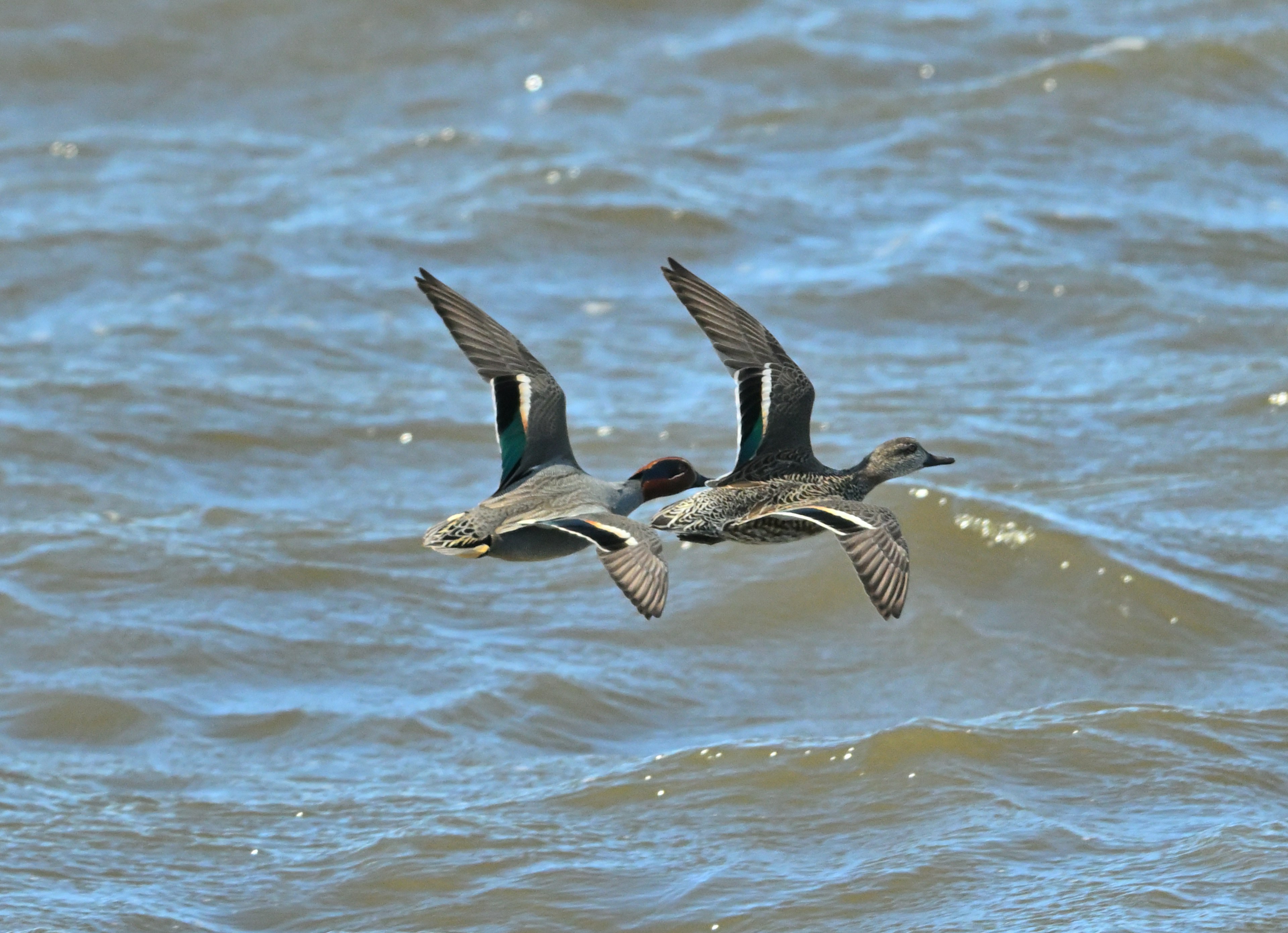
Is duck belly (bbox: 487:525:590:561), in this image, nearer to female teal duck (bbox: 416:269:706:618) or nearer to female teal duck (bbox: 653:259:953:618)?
female teal duck (bbox: 416:269:706:618)

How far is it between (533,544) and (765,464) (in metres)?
0.90

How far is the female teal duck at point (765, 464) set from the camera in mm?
5711

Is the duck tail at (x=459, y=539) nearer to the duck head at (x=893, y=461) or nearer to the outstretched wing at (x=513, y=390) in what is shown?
the outstretched wing at (x=513, y=390)

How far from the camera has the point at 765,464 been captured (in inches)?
238

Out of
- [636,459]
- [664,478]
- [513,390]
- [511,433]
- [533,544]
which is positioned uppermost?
[513,390]

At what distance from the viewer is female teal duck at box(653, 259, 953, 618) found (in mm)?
5711

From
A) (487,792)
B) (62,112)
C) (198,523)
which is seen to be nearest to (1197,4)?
(62,112)

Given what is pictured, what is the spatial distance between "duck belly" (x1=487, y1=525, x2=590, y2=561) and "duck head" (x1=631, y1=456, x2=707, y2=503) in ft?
1.39

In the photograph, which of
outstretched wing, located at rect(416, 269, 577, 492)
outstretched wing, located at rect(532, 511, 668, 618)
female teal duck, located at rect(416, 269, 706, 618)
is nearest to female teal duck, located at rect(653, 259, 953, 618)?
female teal duck, located at rect(416, 269, 706, 618)

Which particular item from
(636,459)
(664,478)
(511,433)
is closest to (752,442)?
(664,478)

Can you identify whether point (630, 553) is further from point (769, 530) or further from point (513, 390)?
point (513, 390)

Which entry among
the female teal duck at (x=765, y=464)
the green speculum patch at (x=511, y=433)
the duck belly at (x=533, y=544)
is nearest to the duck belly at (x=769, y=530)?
the female teal duck at (x=765, y=464)

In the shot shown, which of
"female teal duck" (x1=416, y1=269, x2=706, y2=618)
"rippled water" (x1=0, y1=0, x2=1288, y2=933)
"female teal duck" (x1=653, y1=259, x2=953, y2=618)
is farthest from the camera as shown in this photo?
"rippled water" (x1=0, y1=0, x2=1288, y2=933)

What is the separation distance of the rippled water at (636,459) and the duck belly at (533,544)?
1518 mm
